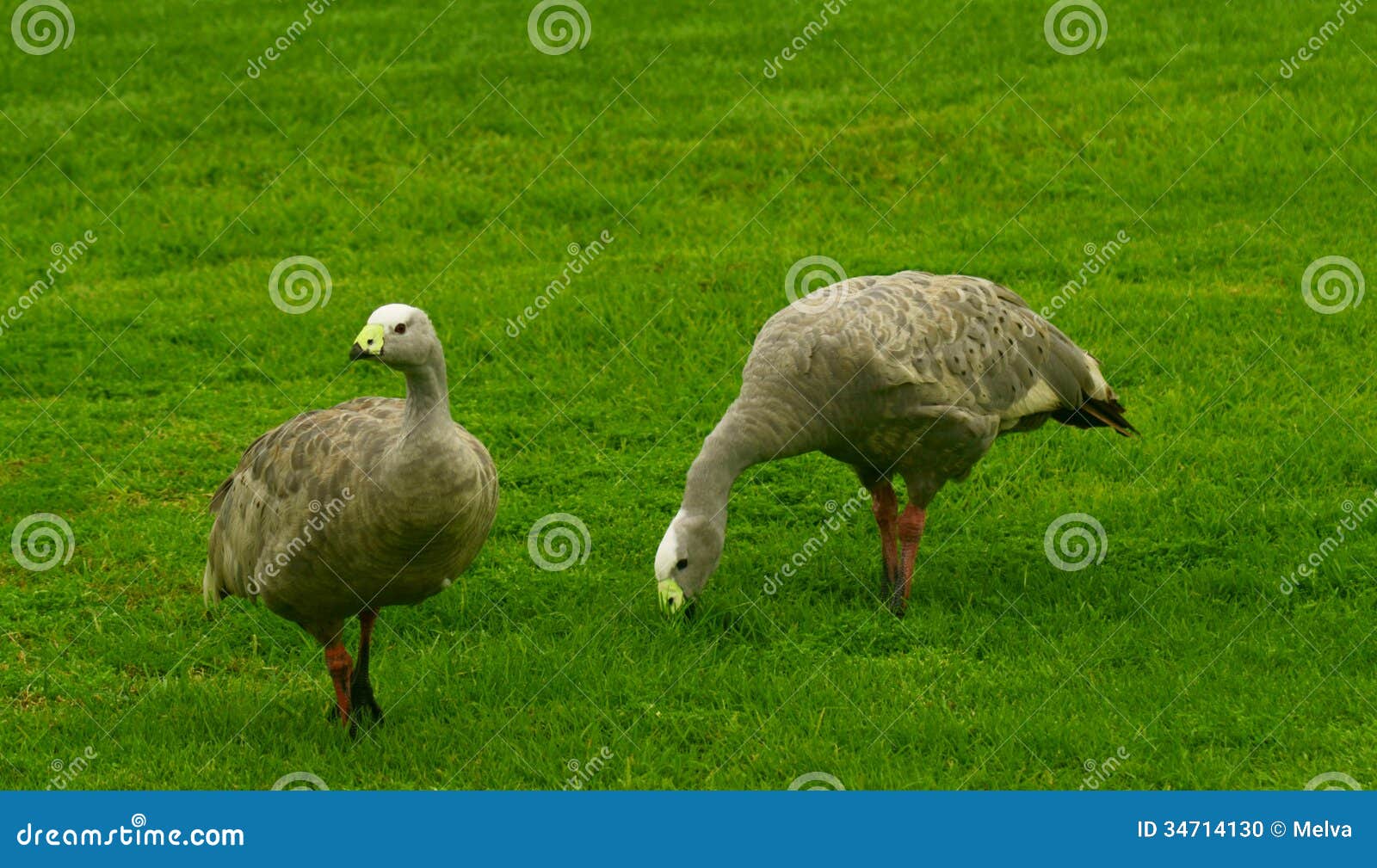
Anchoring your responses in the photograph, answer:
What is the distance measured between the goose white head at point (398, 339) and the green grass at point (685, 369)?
204 cm

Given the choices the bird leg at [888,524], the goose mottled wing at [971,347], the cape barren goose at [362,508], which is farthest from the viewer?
the bird leg at [888,524]

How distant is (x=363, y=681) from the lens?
709 centimetres

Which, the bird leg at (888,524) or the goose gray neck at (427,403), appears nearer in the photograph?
the goose gray neck at (427,403)

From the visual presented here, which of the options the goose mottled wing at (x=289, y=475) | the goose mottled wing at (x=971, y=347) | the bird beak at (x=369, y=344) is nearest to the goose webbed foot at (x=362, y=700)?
the goose mottled wing at (x=289, y=475)

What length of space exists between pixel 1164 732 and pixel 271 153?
1164 centimetres

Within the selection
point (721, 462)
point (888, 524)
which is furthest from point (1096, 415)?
point (721, 462)

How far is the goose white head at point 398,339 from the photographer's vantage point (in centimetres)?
579

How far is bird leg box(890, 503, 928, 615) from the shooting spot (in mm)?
8297

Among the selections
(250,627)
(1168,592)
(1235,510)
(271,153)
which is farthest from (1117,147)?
(250,627)

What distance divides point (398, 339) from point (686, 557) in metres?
2.23

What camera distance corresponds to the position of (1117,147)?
14.2 metres

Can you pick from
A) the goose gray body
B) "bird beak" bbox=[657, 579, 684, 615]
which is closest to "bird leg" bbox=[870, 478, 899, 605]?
"bird beak" bbox=[657, 579, 684, 615]

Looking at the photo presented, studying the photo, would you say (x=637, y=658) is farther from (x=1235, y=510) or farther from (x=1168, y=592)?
(x=1235, y=510)

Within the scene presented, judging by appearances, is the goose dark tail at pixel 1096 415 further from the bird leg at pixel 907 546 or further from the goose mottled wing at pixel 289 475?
the goose mottled wing at pixel 289 475
